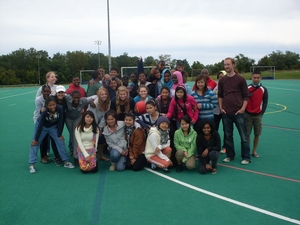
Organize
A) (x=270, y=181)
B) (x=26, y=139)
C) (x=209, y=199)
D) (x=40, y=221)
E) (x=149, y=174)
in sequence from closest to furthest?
(x=40, y=221) < (x=209, y=199) < (x=270, y=181) < (x=149, y=174) < (x=26, y=139)

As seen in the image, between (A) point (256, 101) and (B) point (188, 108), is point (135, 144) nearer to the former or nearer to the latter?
(B) point (188, 108)

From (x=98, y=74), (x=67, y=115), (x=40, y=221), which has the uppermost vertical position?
(x=98, y=74)

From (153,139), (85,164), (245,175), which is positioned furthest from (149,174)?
(245,175)

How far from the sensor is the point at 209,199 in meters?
4.07

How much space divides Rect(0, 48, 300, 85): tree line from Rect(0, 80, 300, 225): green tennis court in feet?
172

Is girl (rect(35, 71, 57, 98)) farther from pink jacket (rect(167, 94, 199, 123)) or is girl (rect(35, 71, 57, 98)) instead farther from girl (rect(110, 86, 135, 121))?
pink jacket (rect(167, 94, 199, 123))

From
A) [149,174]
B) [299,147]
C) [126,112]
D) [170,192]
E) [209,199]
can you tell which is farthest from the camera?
[299,147]

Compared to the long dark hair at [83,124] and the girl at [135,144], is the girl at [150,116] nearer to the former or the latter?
the girl at [135,144]

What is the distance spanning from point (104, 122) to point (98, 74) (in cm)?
140

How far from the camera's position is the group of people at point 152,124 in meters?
5.27

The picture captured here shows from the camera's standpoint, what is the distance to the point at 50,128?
556 cm

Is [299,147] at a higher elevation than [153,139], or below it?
below

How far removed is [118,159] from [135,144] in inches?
17.0

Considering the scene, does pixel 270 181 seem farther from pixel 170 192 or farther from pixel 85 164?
pixel 85 164
